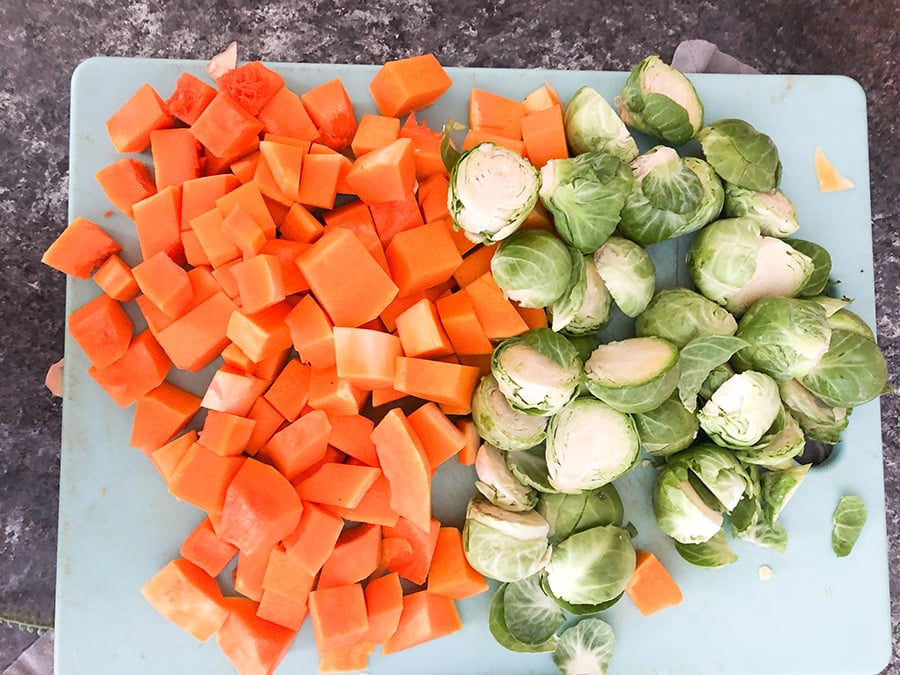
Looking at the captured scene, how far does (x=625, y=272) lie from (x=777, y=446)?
0.67 m

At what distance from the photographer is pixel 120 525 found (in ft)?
7.14

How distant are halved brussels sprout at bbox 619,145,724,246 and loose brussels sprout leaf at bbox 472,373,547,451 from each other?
0.62 metres

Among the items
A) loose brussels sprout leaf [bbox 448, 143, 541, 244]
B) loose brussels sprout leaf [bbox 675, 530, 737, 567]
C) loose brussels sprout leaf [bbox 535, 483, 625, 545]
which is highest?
loose brussels sprout leaf [bbox 448, 143, 541, 244]

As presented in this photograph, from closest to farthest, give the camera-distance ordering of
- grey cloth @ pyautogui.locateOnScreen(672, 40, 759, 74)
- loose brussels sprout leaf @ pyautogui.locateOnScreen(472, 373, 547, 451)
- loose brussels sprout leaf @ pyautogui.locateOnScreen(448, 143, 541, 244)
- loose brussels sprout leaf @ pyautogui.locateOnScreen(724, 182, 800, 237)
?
loose brussels sprout leaf @ pyautogui.locateOnScreen(448, 143, 541, 244)
loose brussels sprout leaf @ pyautogui.locateOnScreen(472, 373, 547, 451)
loose brussels sprout leaf @ pyautogui.locateOnScreen(724, 182, 800, 237)
grey cloth @ pyautogui.locateOnScreen(672, 40, 759, 74)

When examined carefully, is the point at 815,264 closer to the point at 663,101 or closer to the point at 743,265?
the point at 743,265

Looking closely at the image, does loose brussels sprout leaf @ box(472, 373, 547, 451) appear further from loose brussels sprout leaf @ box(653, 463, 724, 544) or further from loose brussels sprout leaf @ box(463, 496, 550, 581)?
loose brussels sprout leaf @ box(653, 463, 724, 544)

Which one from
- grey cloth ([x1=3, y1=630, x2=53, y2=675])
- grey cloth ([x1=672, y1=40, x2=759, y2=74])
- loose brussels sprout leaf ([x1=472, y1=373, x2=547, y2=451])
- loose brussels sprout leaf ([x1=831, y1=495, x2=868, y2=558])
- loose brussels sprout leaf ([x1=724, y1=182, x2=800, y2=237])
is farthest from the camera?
grey cloth ([x1=3, y1=630, x2=53, y2=675])

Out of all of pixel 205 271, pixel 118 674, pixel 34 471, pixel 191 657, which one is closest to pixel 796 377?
pixel 205 271

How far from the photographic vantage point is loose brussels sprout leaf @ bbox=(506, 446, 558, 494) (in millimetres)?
2080

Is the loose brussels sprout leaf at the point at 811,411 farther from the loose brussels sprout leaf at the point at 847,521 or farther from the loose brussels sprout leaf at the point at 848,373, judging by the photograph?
the loose brussels sprout leaf at the point at 847,521

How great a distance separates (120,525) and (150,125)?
1.20 m

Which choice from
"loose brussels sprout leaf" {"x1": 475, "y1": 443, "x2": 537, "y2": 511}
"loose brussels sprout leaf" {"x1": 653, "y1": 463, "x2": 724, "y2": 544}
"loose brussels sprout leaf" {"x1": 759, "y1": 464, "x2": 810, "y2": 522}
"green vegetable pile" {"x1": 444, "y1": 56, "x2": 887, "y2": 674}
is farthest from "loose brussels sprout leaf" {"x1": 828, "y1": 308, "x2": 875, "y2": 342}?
"loose brussels sprout leaf" {"x1": 475, "y1": 443, "x2": 537, "y2": 511}

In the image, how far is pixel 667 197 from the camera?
2.01 m

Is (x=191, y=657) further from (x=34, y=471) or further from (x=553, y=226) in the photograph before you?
(x=553, y=226)
